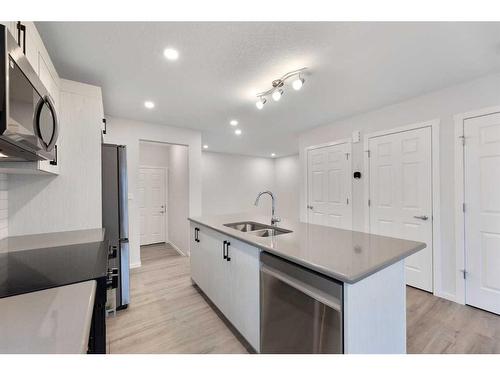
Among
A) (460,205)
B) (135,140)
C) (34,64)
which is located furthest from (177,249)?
(460,205)

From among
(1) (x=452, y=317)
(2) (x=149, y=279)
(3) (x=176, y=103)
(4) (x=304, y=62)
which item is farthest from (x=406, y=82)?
(2) (x=149, y=279)

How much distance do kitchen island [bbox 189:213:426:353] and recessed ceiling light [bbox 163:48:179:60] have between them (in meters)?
1.53

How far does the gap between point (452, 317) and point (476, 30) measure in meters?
2.44

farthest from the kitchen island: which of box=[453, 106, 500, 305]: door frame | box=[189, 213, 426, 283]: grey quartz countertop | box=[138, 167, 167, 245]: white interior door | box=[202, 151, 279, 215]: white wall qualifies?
box=[202, 151, 279, 215]: white wall

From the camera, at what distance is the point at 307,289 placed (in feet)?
3.79

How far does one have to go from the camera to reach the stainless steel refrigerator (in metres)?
2.19

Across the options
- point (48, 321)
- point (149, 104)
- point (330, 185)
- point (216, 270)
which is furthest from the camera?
point (330, 185)

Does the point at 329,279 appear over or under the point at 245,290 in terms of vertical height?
over

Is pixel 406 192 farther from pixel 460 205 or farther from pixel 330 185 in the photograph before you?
pixel 330 185

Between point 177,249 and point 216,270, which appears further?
point 177,249

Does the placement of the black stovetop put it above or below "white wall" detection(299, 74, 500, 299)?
below

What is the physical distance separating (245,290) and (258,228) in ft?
2.54

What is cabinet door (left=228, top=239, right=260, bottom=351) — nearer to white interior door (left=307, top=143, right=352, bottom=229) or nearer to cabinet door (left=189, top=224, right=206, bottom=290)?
cabinet door (left=189, top=224, right=206, bottom=290)

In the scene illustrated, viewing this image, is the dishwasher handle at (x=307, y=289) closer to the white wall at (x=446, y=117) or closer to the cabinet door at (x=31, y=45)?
the cabinet door at (x=31, y=45)
